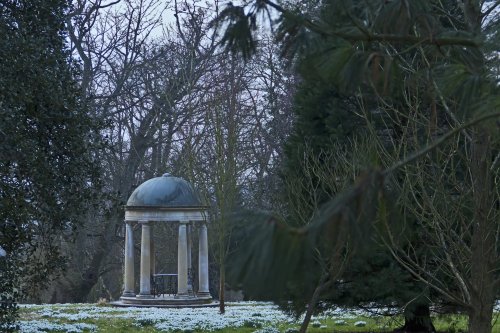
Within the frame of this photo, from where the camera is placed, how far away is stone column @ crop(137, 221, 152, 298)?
27.0 m

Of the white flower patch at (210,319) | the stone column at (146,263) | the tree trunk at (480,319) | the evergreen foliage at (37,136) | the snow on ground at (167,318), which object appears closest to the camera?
the tree trunk at (480,319)

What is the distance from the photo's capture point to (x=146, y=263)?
27.4 meters

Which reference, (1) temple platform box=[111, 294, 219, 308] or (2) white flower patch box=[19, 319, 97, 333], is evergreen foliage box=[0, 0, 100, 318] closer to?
(2) white flower patch box=[19, 319, 97, 333]

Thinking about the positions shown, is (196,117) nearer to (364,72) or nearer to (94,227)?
(94,227)

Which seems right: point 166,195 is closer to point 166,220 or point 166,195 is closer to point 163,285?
point 166,220

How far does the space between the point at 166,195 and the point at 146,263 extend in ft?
7.38

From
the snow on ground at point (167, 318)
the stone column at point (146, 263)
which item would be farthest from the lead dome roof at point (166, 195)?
the snow on ground at point (167, 318)

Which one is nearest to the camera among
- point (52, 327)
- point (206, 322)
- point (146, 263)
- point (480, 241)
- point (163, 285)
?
point (480, 241)

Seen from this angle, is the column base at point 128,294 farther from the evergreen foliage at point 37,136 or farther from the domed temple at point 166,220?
the evergreen foliage at point 37,136

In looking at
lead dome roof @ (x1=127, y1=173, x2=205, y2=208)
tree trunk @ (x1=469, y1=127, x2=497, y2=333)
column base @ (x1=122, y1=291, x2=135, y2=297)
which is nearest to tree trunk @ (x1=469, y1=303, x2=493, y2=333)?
tree trunk @ (x1=469, y1=127, x2=497, y2=333)

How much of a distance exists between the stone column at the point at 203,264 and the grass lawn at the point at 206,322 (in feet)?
20.5

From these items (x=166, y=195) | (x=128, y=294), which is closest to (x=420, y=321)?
(x=166, y=195)

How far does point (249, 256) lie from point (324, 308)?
1204 centimetres

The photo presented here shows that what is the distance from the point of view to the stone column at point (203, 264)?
27.2 meters
